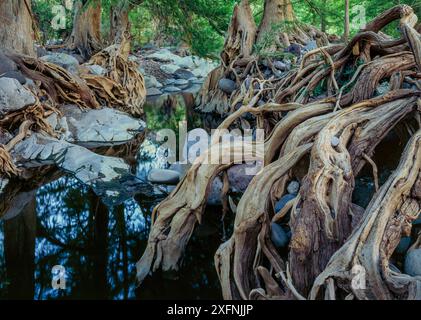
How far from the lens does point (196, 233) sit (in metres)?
4.41

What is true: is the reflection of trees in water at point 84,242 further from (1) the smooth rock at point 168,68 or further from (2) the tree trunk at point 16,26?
(1) the smooth rock at point 168,68

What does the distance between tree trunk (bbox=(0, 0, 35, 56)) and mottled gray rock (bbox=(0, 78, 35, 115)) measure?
1574 millimetres

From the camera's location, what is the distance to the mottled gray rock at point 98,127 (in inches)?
325

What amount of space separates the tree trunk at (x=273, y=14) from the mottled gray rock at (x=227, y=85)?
Answer: 123 centimetres

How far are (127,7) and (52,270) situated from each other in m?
10.0

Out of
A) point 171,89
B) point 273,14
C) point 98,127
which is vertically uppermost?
point 171,89

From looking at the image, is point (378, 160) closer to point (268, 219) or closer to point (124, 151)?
point (268, 219)

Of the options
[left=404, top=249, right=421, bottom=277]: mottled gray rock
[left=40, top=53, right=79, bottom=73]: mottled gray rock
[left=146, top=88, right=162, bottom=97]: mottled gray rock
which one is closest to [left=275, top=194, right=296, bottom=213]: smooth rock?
[left=404, top=249, right=421, bottom=277]: mottled gray rock

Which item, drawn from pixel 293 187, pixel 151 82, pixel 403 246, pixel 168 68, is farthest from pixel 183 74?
pixel 403 246

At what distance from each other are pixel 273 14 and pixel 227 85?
200cm

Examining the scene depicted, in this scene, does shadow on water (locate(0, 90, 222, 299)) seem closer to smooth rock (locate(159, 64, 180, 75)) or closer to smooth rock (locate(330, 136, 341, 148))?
smooth rock (locate(330, 136, 341, 148))

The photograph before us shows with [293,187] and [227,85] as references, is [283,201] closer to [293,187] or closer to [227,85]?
[293,187]

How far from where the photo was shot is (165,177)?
5938mm
